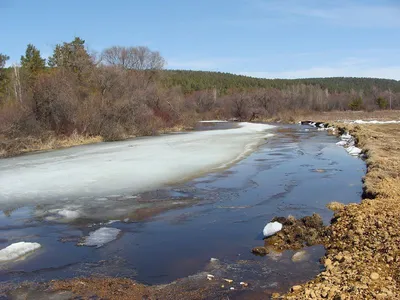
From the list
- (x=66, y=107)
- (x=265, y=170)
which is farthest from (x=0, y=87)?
(x=265, y=170)

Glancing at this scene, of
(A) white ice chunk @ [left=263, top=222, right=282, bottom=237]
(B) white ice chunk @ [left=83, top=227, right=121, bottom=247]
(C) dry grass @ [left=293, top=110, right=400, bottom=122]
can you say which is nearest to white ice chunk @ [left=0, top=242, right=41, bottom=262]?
(B) white ice chunk @ [left=83, top=227, right=121, bottom=247]

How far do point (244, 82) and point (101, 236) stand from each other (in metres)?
146

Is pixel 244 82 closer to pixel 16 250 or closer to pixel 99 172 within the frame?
pixel 99 172

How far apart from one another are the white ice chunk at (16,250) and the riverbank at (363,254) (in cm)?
447

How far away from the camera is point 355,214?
804 centimetres

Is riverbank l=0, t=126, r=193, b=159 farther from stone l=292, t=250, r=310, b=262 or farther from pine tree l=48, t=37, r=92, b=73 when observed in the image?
stone l=292, t=250, r=310, b=262

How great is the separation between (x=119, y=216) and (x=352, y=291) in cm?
555

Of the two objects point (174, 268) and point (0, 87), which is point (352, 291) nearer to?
point (174, 268)

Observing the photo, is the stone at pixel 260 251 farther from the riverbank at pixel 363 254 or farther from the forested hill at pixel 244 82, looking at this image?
the forested hill at pixel 244 82

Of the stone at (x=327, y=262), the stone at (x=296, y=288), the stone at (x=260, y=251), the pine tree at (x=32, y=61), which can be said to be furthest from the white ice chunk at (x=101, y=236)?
the pine tree at (x=32, y=61)

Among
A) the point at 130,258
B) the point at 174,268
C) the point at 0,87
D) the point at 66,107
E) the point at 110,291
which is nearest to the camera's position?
the point at 110,291

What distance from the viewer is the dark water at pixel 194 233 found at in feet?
19.7

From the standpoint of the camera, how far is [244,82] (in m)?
149

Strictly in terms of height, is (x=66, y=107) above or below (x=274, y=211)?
above
